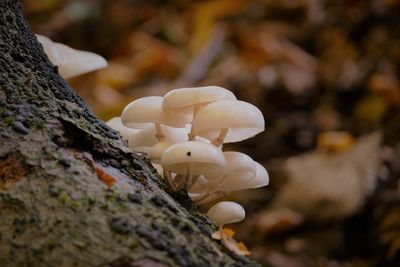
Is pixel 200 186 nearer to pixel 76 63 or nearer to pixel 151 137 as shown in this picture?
pixel 151 137

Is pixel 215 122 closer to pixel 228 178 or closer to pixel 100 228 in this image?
pixel 228 178

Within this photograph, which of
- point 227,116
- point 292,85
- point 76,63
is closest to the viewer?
point 227,116

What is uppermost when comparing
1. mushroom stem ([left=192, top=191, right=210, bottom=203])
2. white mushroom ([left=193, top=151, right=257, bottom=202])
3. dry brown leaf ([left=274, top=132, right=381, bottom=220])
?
dry brown leaf ([left=274, top=132, right=381, bottom=220])

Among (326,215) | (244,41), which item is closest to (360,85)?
(244,41)

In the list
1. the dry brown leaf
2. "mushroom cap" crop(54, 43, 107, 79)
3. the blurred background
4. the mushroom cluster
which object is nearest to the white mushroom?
the mushroom cluster

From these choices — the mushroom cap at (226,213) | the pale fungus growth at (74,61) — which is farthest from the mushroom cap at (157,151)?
the pale fungus growth at (74,61)

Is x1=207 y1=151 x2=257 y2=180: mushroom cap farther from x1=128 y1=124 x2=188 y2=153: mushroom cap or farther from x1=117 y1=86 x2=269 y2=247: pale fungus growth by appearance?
x1=128 y1=124 x2=188 y2=153: mushroom cap

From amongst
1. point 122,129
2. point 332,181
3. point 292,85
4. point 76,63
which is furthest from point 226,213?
point 292,85
